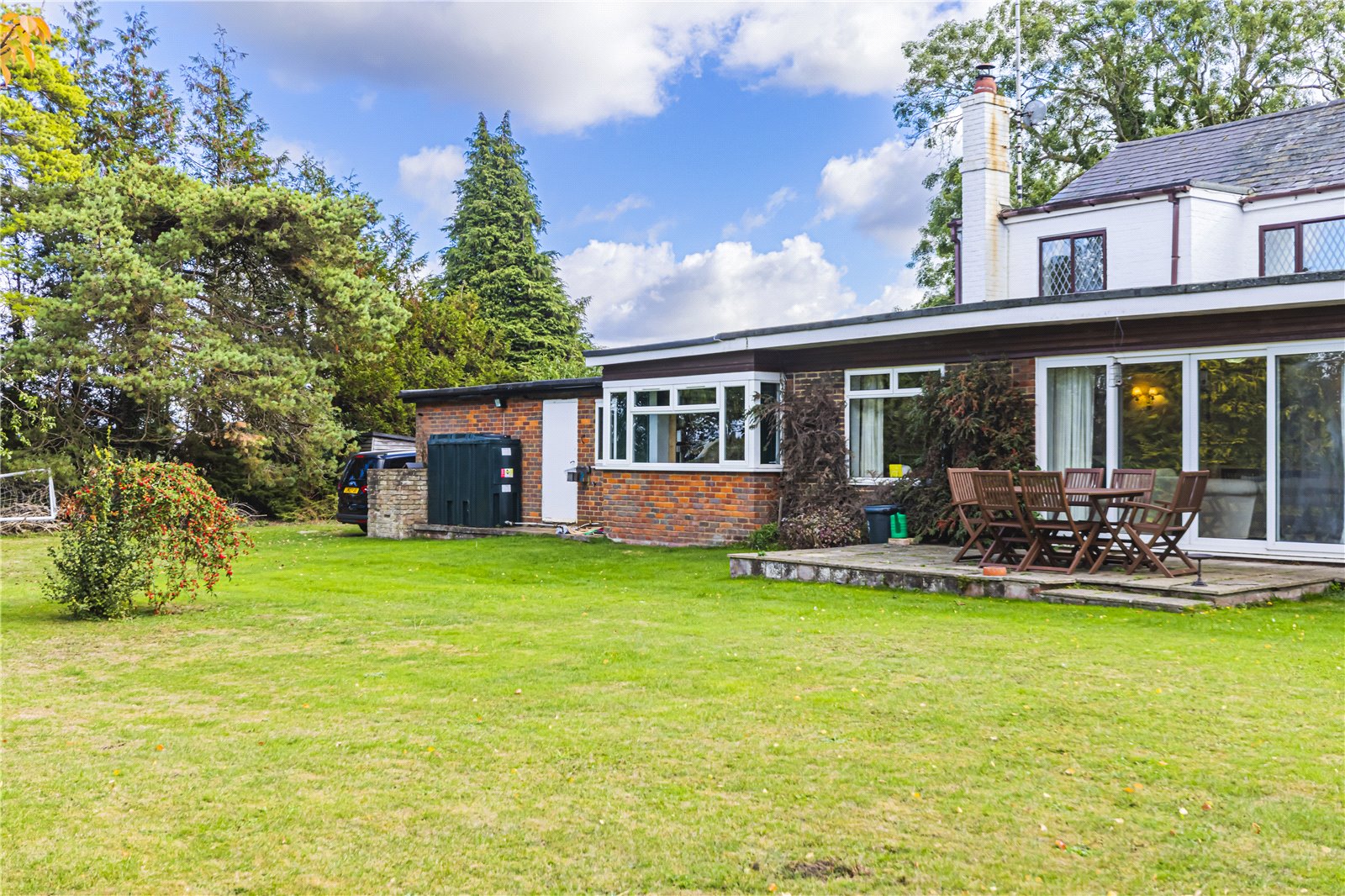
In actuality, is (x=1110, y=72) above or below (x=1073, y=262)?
above

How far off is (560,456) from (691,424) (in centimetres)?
334

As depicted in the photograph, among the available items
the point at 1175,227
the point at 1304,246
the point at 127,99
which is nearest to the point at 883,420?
the point at 1175,227

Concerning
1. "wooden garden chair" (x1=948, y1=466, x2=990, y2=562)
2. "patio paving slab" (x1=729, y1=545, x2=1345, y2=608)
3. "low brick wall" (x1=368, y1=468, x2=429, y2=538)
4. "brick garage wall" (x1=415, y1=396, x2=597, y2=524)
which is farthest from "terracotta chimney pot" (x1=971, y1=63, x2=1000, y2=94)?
"low brick wall" (x1=368, y1=468, x2=429, y2=538)

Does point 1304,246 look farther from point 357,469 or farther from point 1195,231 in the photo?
point 357,469

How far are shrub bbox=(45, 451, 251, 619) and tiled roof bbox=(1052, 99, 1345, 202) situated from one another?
54.8 ft

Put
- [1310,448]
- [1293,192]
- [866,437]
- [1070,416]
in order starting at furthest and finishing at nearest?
[1293,192], [866,437], [1070,416], [1310,448]

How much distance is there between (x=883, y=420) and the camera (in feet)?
48.8

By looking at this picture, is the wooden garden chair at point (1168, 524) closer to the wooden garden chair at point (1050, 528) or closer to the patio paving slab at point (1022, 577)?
the patio paving slab at point (1022, 577)

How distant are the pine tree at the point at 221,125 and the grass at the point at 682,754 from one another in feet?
76.5

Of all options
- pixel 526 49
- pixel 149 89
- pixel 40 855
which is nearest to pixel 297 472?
pixel 149 89

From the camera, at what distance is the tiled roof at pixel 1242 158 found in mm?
18766

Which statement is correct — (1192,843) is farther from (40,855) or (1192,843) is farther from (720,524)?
(720,524)

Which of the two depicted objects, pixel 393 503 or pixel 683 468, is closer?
pixel 683 468

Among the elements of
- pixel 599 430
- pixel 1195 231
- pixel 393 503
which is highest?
pixel 1195 231
